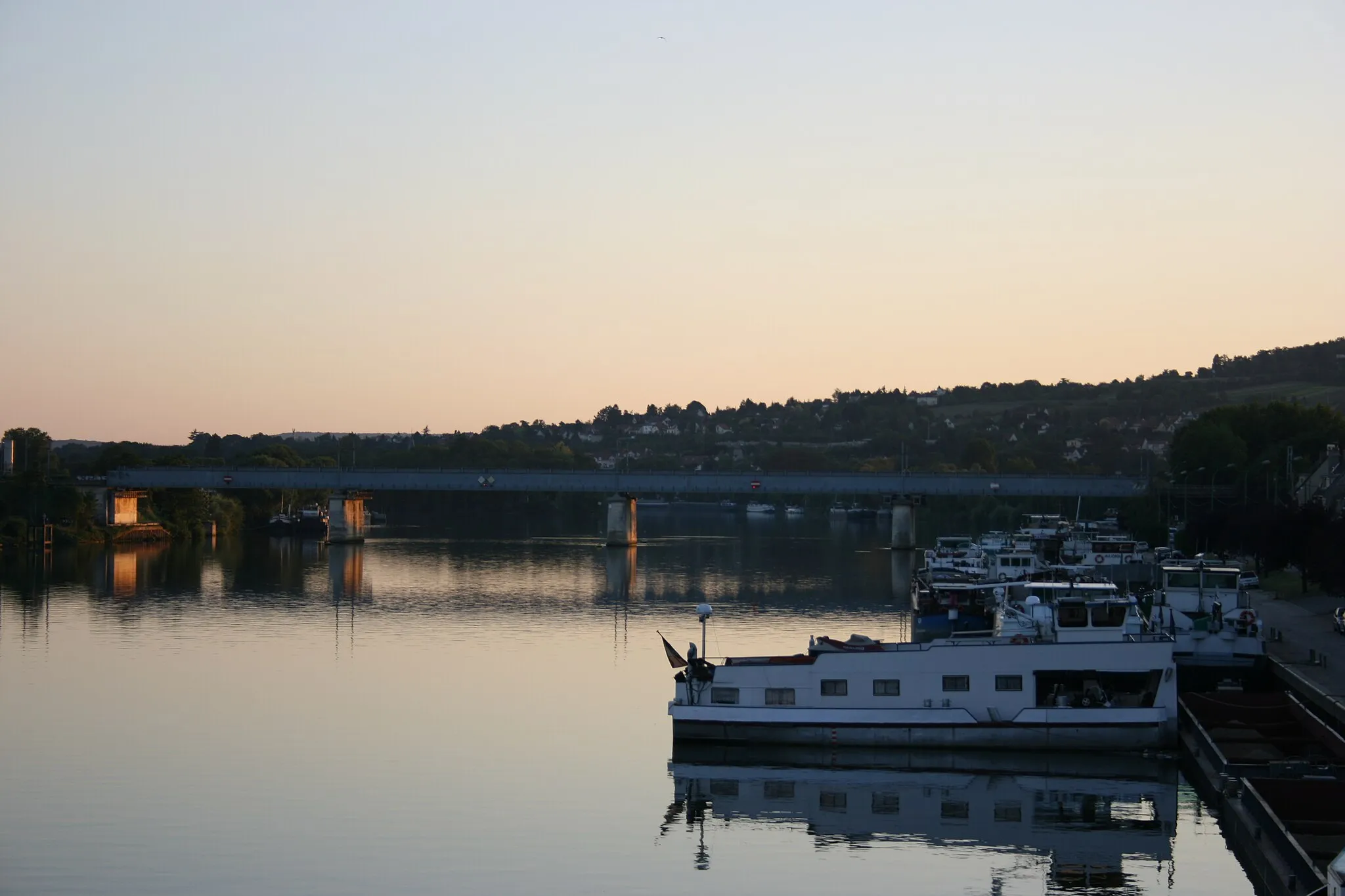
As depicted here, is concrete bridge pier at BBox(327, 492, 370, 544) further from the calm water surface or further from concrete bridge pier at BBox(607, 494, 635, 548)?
the calm water surface

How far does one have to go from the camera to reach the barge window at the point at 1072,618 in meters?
48.9

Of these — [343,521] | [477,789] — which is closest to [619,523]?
[343,521]

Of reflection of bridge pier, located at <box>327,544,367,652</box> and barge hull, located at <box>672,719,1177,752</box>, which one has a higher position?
barge hull, located at <box>672,719,1177,752</box>

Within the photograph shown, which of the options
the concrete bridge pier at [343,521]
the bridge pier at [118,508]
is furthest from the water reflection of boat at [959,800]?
the bridge pier at [118,508]

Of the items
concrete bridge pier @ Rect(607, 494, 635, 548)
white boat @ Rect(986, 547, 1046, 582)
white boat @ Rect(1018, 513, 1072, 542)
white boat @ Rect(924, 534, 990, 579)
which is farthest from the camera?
concrete bridge pier @ Rect(607, 494, 635, 548)

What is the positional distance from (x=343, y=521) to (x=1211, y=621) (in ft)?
388

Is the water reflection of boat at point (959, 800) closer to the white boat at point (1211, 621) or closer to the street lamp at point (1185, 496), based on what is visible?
the white boat at point (1211, 621)

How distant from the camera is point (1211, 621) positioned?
59375mm

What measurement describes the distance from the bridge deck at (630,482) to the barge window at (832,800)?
121677mm

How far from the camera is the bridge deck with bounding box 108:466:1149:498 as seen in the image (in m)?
165

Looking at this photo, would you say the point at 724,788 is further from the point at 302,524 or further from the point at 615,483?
the point at 302,524

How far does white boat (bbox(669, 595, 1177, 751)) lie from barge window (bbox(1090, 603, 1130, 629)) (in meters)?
1.71

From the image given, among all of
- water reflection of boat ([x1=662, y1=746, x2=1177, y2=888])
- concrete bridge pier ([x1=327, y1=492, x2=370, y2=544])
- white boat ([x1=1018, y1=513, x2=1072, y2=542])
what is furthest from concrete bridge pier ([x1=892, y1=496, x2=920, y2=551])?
water reflection of boat ([x1=662, y1=746, x2=1177, y2=888])

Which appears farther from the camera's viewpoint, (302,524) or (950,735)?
(302,524)
